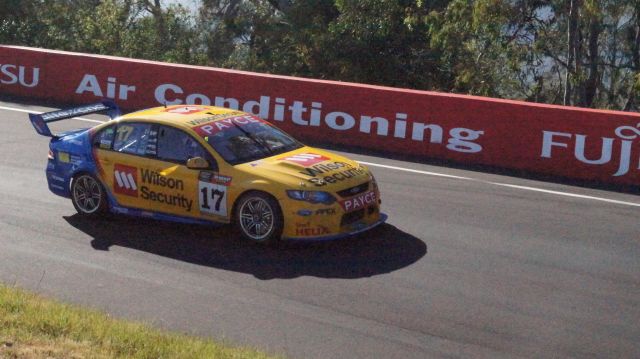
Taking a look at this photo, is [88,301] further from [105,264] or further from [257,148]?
[257,148]

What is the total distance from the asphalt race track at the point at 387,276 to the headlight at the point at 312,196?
1.95 feet

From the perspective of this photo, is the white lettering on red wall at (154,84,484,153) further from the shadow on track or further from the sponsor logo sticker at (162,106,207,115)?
the sponsor logo sticker at (162,106,207,115)

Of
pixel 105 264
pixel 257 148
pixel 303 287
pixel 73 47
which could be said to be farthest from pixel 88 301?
pixel 73 47

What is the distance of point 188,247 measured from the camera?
450 inches

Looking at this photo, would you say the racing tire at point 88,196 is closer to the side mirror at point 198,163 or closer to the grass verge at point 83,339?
the side mirror at point 198,163

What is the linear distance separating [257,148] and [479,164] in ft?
18.6

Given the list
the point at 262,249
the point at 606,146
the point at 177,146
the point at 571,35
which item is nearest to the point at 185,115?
the point at 177,146

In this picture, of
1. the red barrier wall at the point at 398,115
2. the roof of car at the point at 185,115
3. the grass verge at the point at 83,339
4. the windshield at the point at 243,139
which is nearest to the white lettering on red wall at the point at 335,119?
the red barrier wall at the point at 398,115

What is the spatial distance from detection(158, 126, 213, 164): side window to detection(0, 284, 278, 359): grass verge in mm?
3446

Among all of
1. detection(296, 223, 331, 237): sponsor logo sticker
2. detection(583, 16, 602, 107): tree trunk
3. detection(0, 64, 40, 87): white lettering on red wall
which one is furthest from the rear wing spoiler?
detection(583, 16, 602, 107): tree trunk

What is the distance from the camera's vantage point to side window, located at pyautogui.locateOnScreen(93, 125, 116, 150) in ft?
40.5

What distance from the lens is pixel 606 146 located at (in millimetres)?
15406

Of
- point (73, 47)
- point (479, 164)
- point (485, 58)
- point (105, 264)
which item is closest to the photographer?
point (105, 264)

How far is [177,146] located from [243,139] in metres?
0.74
